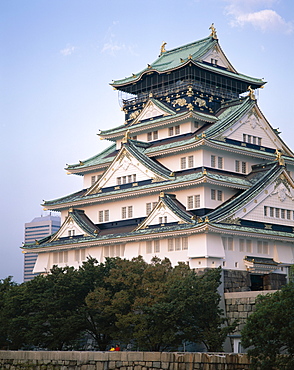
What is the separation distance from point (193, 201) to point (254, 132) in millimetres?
10784

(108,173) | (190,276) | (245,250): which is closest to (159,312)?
(190,276)

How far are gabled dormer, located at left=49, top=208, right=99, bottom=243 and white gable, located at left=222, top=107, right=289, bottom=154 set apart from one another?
47.8 ft

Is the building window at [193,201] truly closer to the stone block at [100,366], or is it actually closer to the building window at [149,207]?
the building window at [149,207]

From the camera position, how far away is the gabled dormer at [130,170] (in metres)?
59.5

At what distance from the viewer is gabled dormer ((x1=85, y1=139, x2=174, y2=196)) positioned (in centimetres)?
5950

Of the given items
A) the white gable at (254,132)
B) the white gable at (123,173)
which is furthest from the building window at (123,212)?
the white gable at (254,132)

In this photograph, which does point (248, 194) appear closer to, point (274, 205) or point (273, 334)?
point (274, 205)

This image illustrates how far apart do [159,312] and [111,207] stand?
71.1ft

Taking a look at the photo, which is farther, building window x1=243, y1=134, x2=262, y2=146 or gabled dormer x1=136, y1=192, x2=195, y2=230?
building window x1=243, y1=134, x2=262, y2=146

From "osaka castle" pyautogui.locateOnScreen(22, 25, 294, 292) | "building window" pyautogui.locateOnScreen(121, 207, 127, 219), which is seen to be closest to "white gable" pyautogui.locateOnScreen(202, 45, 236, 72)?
"osaka castle" pyautogui.locateOnScreen(22, 25, 294, 292)

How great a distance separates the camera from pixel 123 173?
6244 cm

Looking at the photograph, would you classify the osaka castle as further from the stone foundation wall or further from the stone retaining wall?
the stone retaining wall

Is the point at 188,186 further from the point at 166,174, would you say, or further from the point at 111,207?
the point at 111,207

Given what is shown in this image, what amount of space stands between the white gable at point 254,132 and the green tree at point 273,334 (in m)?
28.5
